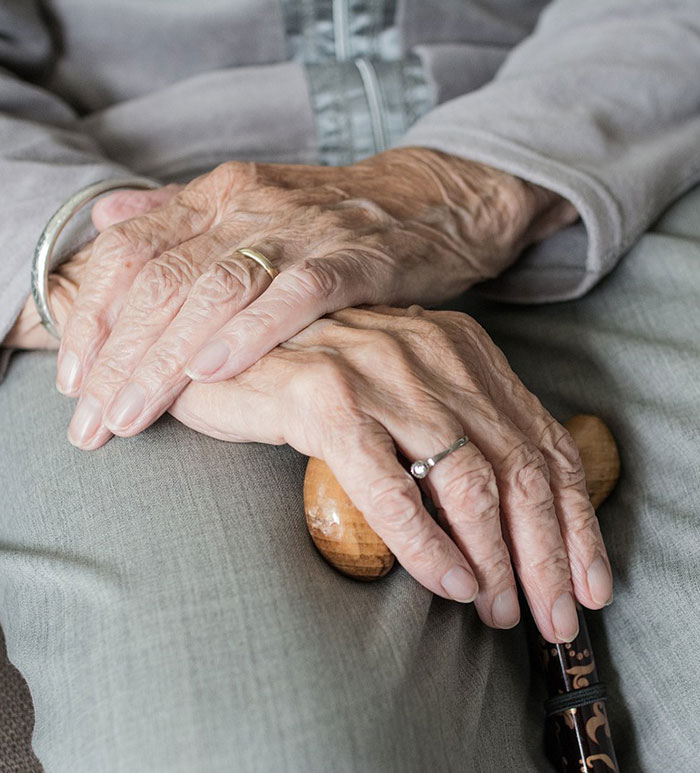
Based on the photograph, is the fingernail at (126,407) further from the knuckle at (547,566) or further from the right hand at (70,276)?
the knuckle at (547,566)

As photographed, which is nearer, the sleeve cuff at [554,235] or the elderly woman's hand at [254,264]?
the elderly woman's hand at [254,264]

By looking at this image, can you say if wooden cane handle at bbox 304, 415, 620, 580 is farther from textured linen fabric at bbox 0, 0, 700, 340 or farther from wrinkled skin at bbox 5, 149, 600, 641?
textured linen fabric at bbox 0, 0, 700, 340

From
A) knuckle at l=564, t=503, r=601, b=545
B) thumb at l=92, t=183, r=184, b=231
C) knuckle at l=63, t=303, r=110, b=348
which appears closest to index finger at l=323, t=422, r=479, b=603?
knuckle at l=564, t=503, r=601, b=545

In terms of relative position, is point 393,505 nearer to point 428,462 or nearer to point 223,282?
point 428,462

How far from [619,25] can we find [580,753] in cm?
88

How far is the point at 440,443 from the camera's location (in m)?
0.55

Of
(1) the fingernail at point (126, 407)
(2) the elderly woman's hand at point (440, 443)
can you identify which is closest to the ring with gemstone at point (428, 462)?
(2) the elderly woman's hand at point (440, 443)

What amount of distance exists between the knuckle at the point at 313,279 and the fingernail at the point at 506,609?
0.88 ft

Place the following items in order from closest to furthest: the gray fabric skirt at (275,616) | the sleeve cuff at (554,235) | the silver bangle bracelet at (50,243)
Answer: the gray fabric skirt at (275,616) < the silver bangle bracelet at (50,243) < the sleeve cuff at (554,235)

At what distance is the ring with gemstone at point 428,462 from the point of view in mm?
541

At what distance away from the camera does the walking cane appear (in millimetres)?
553

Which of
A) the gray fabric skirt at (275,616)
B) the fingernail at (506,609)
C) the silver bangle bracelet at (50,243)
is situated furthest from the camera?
the silver bangle bracelet at (50,243)

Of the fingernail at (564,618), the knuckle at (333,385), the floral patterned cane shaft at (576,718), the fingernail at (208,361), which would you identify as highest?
the knuckle at (333,385)

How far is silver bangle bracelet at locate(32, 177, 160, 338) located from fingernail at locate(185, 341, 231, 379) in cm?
21
